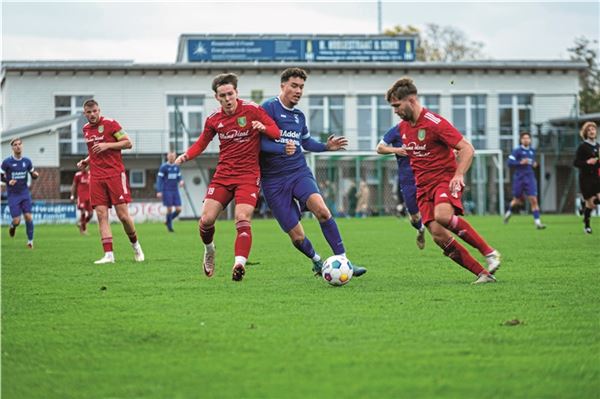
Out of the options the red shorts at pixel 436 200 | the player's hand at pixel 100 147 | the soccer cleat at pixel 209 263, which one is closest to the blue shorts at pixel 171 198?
the player's hand at pixel 100 147

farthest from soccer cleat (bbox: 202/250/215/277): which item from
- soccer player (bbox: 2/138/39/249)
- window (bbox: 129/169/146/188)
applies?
window (bbox: 129/169/146/188)

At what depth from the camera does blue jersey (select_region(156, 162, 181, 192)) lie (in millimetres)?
31344

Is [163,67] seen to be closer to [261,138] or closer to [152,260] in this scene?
[152,260]

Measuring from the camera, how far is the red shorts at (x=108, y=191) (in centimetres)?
1512

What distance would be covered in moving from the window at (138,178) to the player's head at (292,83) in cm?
4512

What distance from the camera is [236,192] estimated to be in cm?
1130

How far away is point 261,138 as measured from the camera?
11.4m

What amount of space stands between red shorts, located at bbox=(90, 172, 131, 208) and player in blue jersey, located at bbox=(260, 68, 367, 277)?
409 centimetres

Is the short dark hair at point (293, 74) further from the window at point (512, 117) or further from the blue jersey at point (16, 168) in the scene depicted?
the window at point (512, 117)

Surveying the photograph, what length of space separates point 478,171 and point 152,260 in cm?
3484

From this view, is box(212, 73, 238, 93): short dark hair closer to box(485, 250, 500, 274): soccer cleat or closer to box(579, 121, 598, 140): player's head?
box(485, 250, 500, 274): soccer cleat

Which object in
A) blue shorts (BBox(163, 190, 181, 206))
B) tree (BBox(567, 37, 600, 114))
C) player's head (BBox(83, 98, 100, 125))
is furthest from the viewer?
tree (BBox(567, 37, 600, 114))

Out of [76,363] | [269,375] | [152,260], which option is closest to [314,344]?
[269,375]

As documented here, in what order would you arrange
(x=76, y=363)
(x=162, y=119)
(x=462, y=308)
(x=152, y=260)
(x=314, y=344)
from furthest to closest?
(x=162, y=119) < (x=152, y=260) < (x=462, y=308) < (x=314, y=344) < (x=76, y=363)
